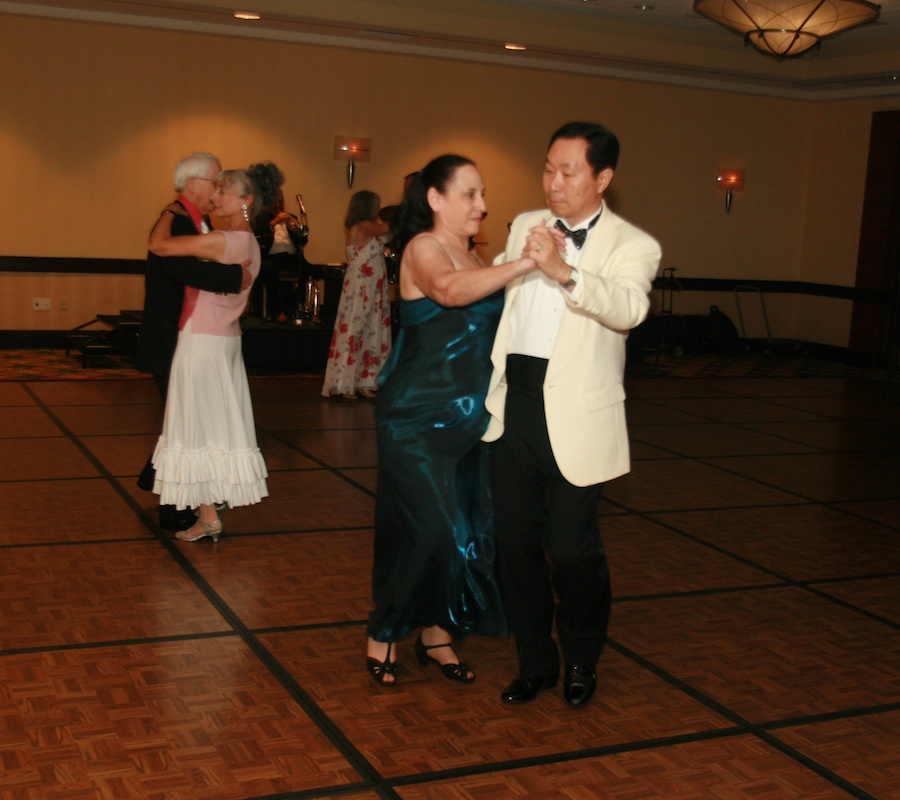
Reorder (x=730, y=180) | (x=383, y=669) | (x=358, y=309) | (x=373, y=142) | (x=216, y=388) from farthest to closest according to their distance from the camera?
(x=730, y=180) < (x=373, y=142) < (x=358, y=309) < (x=216, y=388) < (x=383, y=669)

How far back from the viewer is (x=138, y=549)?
4.38 metres

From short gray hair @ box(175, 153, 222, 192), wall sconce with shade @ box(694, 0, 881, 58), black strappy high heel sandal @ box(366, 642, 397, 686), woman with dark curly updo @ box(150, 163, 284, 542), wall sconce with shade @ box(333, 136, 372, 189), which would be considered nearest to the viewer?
black strappy high heel sandal @ box(366, 642, 397, 686)

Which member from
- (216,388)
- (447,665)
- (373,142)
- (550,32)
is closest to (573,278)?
(447,665)

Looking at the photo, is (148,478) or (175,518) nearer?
(175,518)

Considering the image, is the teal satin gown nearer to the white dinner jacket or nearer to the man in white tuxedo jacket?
the man in white tuxedo jacket

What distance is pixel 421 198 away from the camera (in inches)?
123

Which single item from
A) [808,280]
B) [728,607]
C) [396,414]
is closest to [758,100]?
[808,280]

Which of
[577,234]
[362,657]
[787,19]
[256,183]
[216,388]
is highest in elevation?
[787,19]

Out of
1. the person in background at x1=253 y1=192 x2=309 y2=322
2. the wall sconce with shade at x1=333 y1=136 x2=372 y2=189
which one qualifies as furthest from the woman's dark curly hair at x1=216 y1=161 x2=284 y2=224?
the wall sconce with shade at x1=333 y1=136 x2=372 y2=189

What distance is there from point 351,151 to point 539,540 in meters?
8.30

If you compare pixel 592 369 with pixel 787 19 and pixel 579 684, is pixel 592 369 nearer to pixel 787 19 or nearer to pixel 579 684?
pixel 579 684

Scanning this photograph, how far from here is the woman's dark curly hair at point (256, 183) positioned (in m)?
4.18

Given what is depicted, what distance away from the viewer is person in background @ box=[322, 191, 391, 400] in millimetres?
8312

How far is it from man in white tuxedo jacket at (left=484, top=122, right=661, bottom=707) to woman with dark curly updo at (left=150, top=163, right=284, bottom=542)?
151 cm
